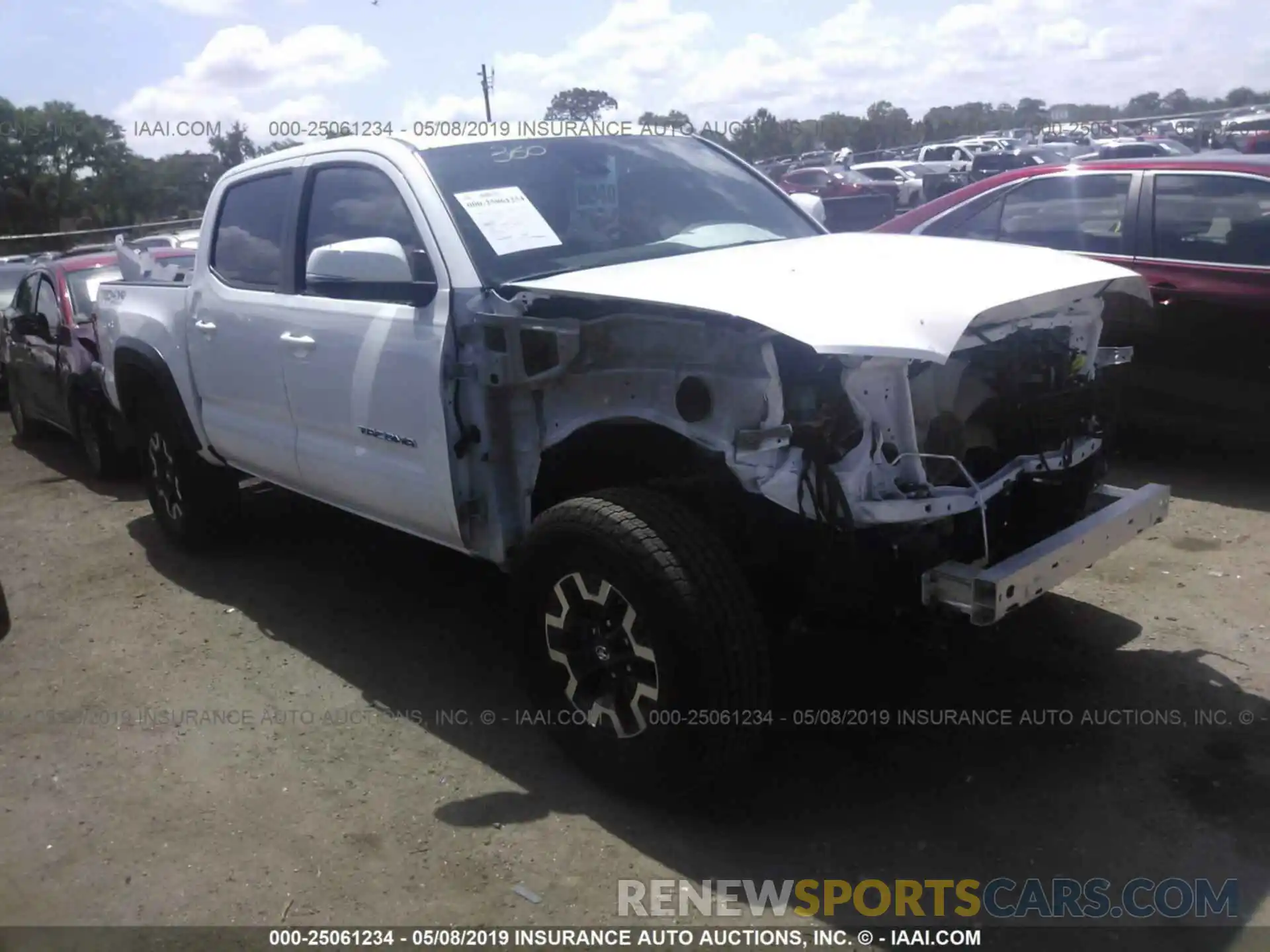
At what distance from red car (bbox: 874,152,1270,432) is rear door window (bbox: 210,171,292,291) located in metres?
4.07

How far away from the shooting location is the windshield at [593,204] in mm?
3844

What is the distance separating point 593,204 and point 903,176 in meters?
23.3

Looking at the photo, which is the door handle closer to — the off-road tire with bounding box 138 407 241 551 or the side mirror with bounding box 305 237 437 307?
the side mirror with bounding box 305 237 437 307

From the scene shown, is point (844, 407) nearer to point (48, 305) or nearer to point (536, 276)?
point (536, 276)

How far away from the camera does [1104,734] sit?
3689 mm

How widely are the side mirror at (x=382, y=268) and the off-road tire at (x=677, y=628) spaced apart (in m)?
0.96

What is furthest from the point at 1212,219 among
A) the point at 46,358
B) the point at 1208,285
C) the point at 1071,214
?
the point at 46,358

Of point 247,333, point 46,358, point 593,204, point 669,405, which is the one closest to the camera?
point 669,405

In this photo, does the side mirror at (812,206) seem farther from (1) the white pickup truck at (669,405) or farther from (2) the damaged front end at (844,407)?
(2) the damaged front end at (844,407)

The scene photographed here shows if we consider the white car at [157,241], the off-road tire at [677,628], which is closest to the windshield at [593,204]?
the off-road tire at [677,628]

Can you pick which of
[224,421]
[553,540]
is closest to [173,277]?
[224,421]

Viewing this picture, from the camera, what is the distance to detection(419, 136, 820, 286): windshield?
3844 millimetres

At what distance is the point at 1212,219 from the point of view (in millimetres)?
5941

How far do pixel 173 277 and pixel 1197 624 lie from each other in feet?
A: 17.1
